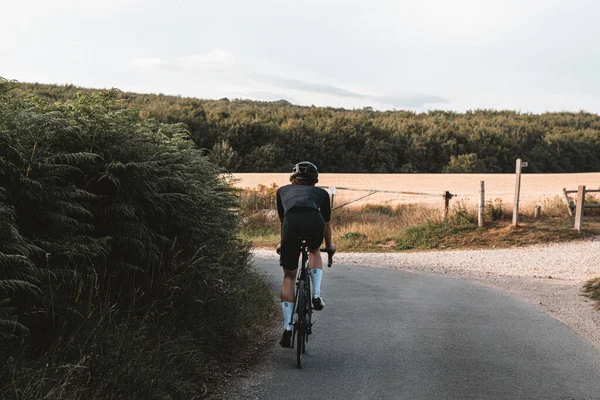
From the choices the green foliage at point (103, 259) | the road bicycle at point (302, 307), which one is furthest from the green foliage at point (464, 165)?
the road bicycle at point (302, 307)

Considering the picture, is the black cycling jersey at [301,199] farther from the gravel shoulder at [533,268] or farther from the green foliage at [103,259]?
the gravel shoulder at [533,268]

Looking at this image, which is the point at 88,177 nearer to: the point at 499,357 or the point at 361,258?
the point at 499,357

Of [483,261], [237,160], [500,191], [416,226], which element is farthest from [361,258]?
[237,160]

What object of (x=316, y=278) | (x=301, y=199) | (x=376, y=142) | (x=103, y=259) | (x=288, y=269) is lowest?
(x=316, y=278)

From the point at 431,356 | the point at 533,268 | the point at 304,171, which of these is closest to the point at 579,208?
the point at 533,268

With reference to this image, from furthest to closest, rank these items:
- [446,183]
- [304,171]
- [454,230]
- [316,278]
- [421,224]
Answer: [446,183]
[421,224]
[454,230]
[316,278]
[304,171]

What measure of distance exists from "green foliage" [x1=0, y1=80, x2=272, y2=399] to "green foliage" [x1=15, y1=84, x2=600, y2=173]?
4939cm

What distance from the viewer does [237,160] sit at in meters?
61.8

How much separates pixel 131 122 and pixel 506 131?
69122mm

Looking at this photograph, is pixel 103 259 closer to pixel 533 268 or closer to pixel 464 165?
pixel 533 268

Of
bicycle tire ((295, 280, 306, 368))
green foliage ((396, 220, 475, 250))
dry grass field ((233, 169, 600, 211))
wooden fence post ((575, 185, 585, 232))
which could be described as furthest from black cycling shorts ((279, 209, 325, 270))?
dry grass field ((233, 169, 600, 211))

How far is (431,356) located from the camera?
312 inches

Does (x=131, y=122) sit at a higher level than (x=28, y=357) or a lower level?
higher

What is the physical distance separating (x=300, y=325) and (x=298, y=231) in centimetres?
94
